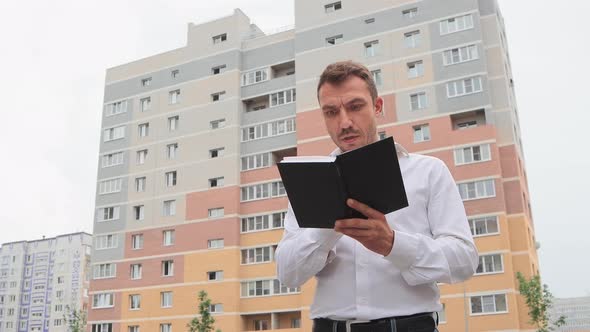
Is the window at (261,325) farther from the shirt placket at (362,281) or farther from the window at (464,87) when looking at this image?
the shirt placket at (362,281)

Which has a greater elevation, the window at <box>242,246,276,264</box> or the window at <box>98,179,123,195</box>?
the window at <box>98,179,123,195</box>

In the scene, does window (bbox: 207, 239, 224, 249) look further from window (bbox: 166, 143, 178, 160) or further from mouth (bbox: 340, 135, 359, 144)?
mouth (bbox: 340, 135, 359, 144)

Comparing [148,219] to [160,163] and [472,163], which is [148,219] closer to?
[160,163]

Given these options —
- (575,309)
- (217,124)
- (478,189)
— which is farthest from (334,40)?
(575,309)

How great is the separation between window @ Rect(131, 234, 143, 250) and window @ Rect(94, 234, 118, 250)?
1.57m

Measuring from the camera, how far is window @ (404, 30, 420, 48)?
3631 centimetres

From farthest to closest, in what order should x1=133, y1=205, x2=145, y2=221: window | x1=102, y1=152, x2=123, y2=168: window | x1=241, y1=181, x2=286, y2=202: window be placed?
x1=102, y1=152, x2=123, y2=168: window, x1=133, y1=205, x2=145, y2=221: window, x1=241, y1=181, x2=286, y2=202: window

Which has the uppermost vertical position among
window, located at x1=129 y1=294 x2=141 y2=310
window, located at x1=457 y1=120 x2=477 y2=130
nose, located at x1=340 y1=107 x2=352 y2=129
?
window, located at x1=457 y1=120 x2=477 y2=130

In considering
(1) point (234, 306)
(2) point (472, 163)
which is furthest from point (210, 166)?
(2) point (472, 163)

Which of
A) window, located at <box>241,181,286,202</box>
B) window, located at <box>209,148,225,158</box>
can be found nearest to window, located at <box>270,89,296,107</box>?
window, located at <box>209,148,225,158</box>

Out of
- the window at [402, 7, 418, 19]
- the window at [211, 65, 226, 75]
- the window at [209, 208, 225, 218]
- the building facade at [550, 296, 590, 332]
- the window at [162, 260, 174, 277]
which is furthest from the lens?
the building facade at [550, 296, 590, 332]

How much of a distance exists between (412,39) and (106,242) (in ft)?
87.2

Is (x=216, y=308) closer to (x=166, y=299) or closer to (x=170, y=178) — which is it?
(x=166, y=299)

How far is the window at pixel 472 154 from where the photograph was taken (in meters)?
32.3
